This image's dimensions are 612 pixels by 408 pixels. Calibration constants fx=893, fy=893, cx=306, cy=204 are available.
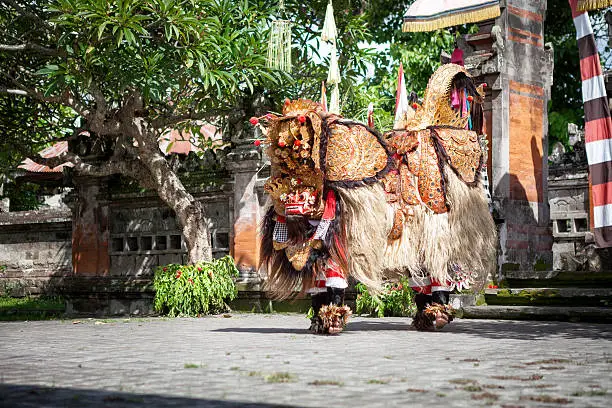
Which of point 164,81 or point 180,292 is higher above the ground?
point 164,81

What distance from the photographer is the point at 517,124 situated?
13.2 m

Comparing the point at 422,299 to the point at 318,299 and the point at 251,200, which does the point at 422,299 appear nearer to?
the point at 318,299

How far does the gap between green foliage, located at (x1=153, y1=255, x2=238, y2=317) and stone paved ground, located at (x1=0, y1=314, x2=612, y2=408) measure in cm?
322

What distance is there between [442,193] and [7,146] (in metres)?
8.73

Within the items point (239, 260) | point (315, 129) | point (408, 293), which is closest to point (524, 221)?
point (408, 293)

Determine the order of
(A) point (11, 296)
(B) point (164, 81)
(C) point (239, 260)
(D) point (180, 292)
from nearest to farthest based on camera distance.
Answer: (B) point (164, 81) → (D) point (180, 292) → (C) point (239, 260) → (A) point (11, 296)

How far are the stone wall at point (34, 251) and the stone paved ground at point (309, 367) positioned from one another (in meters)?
10.9

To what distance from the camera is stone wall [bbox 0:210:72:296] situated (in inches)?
795

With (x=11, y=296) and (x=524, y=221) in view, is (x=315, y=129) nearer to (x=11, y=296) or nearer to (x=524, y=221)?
(x=524, y=221)

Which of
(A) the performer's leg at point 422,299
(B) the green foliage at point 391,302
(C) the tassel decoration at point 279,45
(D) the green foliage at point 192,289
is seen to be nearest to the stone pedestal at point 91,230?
(D) the green foliage at point 192,289

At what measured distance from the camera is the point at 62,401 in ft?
14.9

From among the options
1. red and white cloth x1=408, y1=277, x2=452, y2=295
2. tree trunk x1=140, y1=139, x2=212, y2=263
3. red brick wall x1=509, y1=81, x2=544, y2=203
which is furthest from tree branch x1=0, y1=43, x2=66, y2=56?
red brick wall x1=509, y1=81, x2=544, y2=203

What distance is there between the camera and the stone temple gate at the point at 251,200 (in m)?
13.0

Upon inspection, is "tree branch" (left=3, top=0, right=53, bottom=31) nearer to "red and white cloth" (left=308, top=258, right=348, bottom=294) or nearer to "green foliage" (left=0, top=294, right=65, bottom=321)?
"green foliage" (left=0, top=294, right=65, bottom=321)
